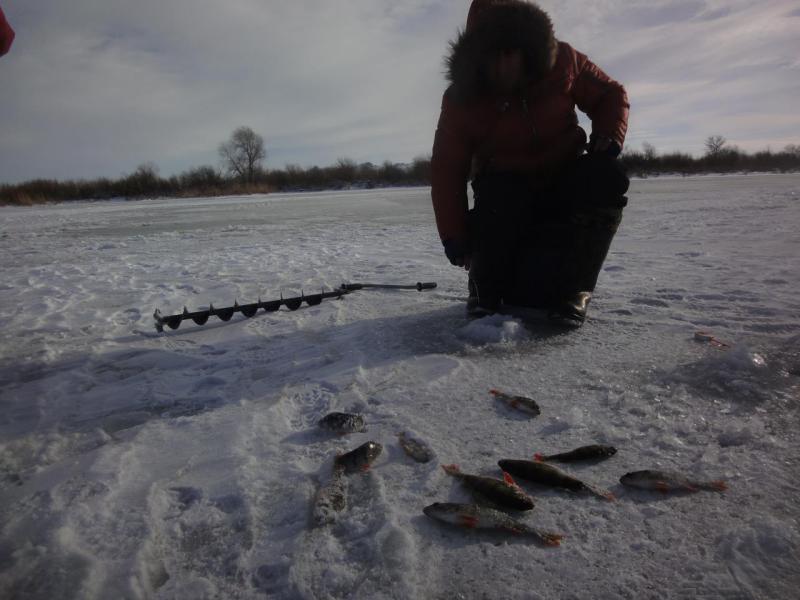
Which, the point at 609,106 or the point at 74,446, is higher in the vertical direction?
the point at 609,106

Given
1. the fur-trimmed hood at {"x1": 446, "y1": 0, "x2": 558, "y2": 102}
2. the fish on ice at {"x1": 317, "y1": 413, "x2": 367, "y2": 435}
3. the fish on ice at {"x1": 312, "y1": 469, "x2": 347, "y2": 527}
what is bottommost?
the fish on ice at {"x1": 312, "y1": 469, "x2": 347, "y2": 527}

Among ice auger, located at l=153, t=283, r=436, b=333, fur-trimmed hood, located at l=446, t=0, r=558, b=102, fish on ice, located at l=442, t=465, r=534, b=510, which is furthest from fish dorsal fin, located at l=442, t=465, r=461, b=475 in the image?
ice auger, located at l=153, t=283, r=436, b=333

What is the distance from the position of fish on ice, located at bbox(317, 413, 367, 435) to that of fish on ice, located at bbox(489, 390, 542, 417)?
0.53 meters

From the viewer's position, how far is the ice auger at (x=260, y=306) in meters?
2.83

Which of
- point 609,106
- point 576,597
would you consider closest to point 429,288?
point 609,106

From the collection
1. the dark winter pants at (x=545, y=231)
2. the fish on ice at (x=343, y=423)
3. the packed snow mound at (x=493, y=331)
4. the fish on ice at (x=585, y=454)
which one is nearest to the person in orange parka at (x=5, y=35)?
the fish on ice at (x=343, y=423)

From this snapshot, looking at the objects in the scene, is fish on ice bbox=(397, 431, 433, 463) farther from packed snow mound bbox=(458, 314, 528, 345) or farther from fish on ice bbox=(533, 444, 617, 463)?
packed snow mound bbox=(458, 314, 528, 345)

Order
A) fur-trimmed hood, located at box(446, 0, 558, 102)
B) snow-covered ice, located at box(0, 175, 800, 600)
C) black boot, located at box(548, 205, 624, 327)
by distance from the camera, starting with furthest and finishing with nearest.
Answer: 1. black boot, located at box(548, 205, 624, 327)
2. fur-trimmed hood, located at box(446, 0, 558, 102)
3. snow-covered ice, located at box(0, 175, 800, 600)

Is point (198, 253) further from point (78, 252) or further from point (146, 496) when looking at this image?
point (146, 496)

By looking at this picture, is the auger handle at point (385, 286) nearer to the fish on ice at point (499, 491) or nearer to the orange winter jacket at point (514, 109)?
the orange winter jacket at point (514, 109)

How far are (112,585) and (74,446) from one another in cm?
75

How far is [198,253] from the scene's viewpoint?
233 inches

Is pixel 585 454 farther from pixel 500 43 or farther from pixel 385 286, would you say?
pixel 385 286

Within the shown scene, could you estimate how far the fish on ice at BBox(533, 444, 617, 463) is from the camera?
4.64 feet
